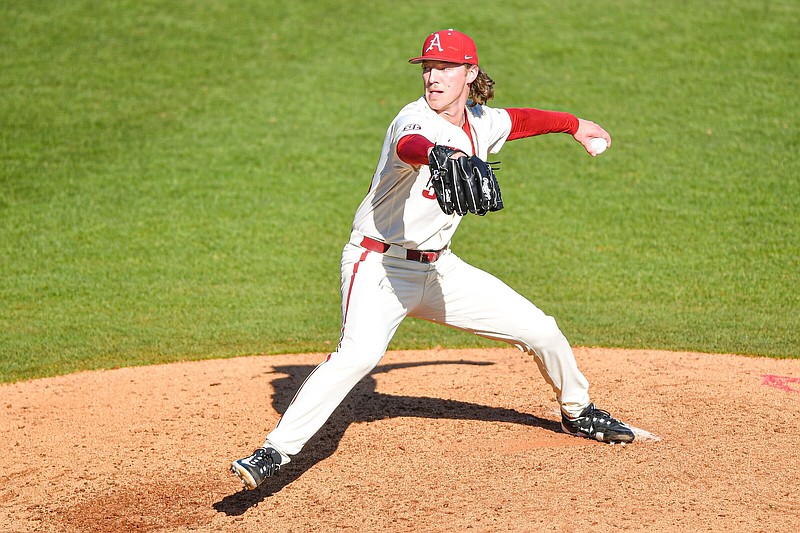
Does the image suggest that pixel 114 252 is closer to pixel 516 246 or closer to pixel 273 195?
pixel 273 195

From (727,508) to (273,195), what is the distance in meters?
7.82

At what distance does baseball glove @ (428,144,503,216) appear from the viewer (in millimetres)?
4055

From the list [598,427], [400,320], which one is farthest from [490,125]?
[598,427]

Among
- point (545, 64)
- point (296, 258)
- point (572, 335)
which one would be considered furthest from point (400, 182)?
point (545, 64)

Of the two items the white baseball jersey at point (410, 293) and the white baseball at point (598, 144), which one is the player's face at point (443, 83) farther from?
the white baseball at point (598, 144)

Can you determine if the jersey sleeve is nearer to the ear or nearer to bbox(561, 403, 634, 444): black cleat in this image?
the ear

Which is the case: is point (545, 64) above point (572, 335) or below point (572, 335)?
above

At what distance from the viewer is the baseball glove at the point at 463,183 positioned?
4055 mm

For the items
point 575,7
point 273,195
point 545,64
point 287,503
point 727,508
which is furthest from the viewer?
point 575,7

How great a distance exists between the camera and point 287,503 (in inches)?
182

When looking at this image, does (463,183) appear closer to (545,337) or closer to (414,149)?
(414,149)

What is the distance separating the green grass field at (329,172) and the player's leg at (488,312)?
110 inches

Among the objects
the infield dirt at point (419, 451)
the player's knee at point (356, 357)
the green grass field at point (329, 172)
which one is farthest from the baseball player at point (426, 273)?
the green grass field at point (329, 172)

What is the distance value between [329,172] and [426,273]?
6.94 metres
